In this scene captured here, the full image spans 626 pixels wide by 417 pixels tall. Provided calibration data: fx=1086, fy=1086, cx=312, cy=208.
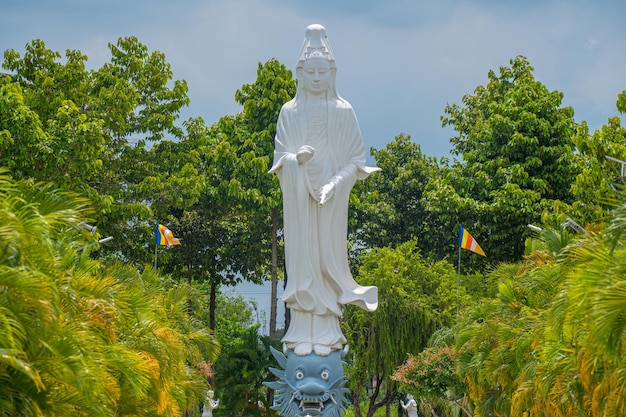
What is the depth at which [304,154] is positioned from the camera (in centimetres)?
1823

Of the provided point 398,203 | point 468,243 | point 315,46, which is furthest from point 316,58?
point 398,203

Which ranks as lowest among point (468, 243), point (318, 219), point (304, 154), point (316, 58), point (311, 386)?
point (311, 386)

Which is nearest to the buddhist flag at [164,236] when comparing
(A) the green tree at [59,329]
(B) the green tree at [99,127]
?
(B) the green tree at [99,127]

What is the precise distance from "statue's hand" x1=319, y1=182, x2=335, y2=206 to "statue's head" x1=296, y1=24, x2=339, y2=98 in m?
1.85

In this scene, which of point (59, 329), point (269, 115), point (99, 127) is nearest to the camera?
point (59, 329)

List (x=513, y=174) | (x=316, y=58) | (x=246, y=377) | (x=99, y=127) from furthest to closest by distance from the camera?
1. (x=513, y=174)
2. (x=246, y=377)
3. (x=99, y=127)
4. (x=316, y=58)

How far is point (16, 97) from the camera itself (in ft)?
70.7

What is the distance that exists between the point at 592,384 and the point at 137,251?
17233mm

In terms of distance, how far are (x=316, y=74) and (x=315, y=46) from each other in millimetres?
497

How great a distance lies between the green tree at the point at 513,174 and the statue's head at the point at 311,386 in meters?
11.6

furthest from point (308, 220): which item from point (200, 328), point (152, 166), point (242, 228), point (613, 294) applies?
point (242, 228)

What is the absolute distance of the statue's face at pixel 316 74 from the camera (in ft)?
62.4

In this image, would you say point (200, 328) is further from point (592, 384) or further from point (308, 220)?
point (592, 384)

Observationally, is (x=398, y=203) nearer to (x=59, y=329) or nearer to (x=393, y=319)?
(x=393, y=319)
